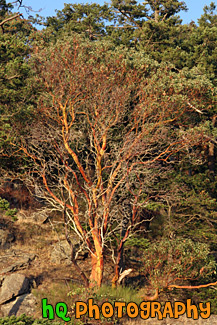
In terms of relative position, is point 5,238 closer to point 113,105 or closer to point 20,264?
point 20,264

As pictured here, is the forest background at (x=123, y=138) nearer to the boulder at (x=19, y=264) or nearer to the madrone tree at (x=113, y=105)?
the madrone tree at (x=113, y=105)

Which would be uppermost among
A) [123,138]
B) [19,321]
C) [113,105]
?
[113,105]

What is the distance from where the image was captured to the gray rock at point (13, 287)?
40.8 feet

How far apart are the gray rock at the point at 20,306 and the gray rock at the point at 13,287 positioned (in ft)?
0.63

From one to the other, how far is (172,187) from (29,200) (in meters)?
Answer: 7.33

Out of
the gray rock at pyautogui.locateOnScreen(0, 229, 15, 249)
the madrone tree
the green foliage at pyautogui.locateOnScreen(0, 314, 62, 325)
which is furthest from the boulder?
the green foliage at pyautogui.locateOnScreen(0, 314, 62, 325)

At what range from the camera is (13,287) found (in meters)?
12.7

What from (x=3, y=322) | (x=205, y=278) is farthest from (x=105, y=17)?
(x=3, y=322)

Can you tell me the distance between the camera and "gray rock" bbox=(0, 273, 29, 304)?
12.4 metres

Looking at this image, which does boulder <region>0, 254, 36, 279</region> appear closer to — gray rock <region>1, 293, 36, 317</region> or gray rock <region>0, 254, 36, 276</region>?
gray rock <region>0, 254, 36, 276</region>

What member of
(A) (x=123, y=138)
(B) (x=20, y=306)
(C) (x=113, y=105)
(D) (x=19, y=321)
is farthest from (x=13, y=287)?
(C) (x=113, y=105)

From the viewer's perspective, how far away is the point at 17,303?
40.2ft

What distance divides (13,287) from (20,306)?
0.81 metres

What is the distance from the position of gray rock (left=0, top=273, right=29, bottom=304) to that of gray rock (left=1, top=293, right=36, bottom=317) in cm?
19
